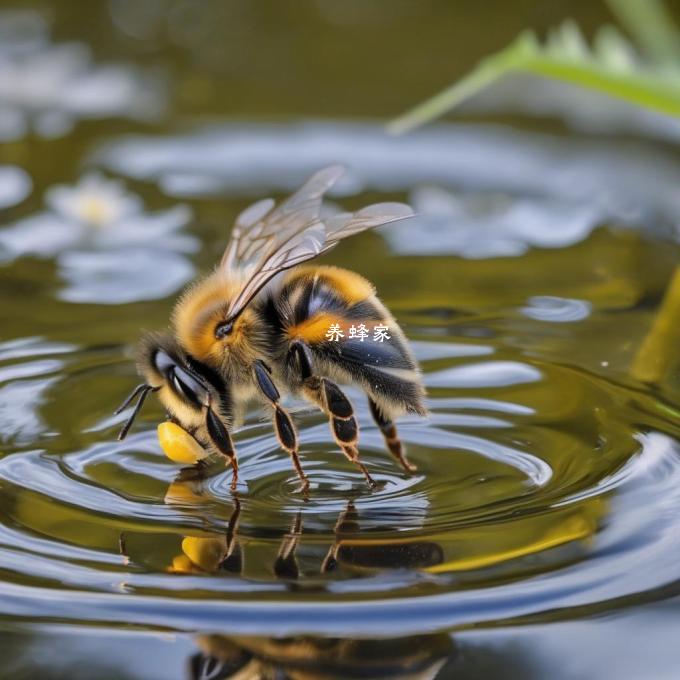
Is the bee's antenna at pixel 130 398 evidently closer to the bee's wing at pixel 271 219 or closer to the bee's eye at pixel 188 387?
the bee's eye at pixel 188 387

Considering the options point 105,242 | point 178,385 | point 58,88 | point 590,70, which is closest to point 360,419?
point 178,385

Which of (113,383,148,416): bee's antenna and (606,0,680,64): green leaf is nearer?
(113,383,148,416): bee's antenna

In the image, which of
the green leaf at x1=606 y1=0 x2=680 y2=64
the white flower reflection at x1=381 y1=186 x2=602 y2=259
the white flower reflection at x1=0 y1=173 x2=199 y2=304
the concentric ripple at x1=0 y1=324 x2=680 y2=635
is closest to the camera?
the concentric ripple at x1=0 y1=324 x2=680 y2=635

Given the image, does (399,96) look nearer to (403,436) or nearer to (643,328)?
(643,328)

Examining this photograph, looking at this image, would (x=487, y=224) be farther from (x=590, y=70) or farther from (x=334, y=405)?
(x=334, y=405)

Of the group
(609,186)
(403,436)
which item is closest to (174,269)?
(403,436)

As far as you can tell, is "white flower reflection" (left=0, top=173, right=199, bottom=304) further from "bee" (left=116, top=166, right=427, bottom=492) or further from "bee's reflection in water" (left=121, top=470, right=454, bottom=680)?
"bee's reflection in water" (left=121, top=470, right=454, bottom=680)

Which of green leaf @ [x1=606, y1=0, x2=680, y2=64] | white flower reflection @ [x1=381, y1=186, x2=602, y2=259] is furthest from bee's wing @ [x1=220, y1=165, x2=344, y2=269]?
green leaf @ [x1=606, y1=0, x2=680, y2=64]
